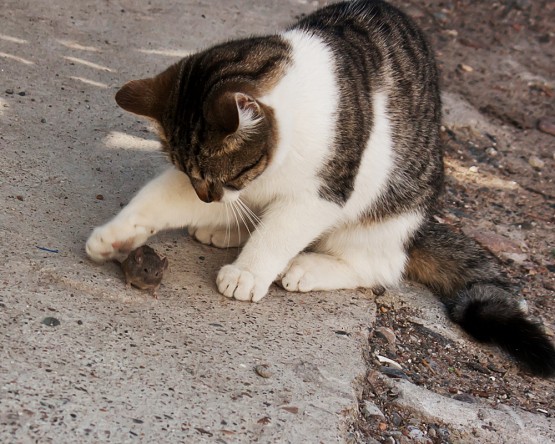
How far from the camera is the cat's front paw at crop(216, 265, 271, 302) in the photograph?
3.30 metres

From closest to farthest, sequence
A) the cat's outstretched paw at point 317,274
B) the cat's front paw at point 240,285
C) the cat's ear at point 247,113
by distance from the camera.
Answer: the cat's ear at point 247,113
the cat's front paw at point 240,285
the cat's outstretched paw at point 317,274

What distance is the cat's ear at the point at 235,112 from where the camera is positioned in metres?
2.85

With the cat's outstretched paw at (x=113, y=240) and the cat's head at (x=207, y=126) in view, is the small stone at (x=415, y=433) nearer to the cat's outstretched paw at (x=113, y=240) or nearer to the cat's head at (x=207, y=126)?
the cat's head at (x=207, y=126)

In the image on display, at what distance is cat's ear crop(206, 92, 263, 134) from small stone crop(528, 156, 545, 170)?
2.76 m

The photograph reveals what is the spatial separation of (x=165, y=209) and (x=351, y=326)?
0.90m

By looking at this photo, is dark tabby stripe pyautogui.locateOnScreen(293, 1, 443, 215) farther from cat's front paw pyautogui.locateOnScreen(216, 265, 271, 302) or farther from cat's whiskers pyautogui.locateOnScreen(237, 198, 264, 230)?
cat's front paw pyautogui.locateOnScreen(216, 265, 271, 302)

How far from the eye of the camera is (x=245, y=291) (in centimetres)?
330

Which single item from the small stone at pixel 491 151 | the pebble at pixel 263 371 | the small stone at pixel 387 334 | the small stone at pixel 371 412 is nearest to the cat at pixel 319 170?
the small stone at pixel 387 334

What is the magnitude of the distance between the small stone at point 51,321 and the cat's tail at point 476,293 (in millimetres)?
1746

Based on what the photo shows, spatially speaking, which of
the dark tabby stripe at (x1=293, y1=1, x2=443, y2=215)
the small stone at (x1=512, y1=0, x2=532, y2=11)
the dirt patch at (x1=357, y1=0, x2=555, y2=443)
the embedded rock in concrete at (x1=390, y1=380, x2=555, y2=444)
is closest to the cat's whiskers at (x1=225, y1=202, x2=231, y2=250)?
the dark tabby stripe at (x1=293, y1=1, x2=443, y2=215)

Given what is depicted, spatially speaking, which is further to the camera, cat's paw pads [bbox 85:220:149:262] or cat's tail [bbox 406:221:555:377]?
cat's tail [bbox 406:221:555:377]

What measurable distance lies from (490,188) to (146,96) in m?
2.48

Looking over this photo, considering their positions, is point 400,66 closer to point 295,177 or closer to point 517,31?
point 295,177

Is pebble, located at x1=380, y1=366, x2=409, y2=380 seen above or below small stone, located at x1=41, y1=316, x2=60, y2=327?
below
